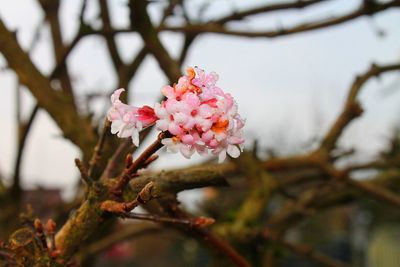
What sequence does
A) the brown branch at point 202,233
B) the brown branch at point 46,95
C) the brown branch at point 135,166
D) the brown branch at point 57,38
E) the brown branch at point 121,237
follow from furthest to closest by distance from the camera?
1. the brown branch at point 121,237
2. the brown branch at point 57,38
3. the brown branch at point 46,95
4. the brown branch at point 202,233
5. the brown branch at point 135,166

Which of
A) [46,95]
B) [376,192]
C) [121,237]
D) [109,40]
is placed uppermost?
[109,40]

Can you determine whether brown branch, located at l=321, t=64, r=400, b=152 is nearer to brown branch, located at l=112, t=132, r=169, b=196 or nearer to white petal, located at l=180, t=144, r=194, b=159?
brown branch, located at l=112, t=132, r=169, b=196

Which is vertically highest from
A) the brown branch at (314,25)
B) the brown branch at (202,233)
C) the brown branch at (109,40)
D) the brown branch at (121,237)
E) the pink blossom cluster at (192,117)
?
the brown branch at (109,40)

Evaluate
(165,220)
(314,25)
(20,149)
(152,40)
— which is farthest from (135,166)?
(20,149)

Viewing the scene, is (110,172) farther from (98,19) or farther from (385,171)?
(385,171)

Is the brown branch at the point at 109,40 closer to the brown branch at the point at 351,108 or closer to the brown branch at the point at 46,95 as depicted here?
the brown branch at the point at 46,95

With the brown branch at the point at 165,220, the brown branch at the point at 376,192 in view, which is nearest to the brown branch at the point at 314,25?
the brown branch at the point at 376,192

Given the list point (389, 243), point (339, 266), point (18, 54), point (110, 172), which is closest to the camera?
point (110, 172)

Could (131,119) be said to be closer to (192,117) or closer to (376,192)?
(192,117)

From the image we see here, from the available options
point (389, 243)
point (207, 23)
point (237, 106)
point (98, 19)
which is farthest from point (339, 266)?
point (389, 243)
